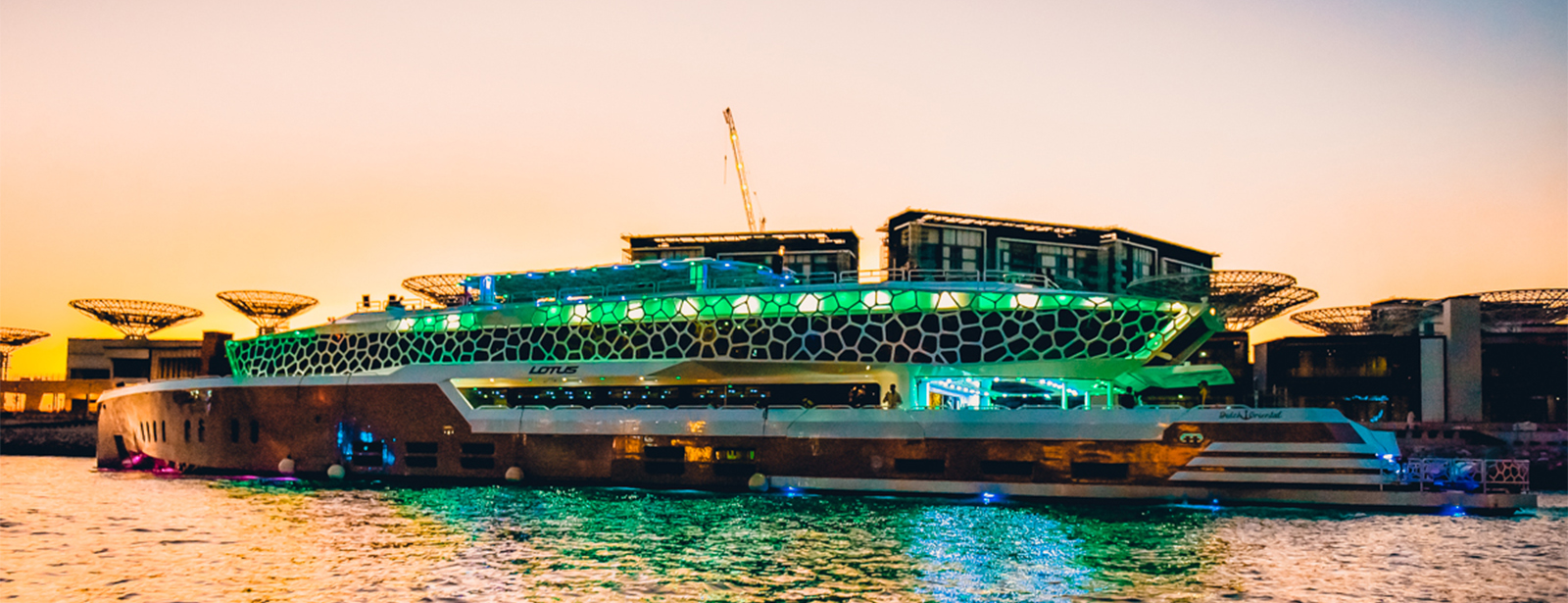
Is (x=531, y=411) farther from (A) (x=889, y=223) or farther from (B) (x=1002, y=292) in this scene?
(A) (x=889, y=223)

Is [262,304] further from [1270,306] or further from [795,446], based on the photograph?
[1270,306]

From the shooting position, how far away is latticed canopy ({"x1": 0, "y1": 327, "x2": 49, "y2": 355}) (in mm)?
103375

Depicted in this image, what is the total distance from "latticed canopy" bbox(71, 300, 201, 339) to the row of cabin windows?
5716 centimetres

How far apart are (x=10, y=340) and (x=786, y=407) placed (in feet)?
334

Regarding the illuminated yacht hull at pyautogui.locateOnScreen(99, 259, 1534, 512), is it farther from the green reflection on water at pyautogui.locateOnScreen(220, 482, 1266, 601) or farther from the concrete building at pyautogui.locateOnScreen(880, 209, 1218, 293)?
the concrete building at pyautogui.locateOnScreen(880, 209, 1218, 293)

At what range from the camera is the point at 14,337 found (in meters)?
104

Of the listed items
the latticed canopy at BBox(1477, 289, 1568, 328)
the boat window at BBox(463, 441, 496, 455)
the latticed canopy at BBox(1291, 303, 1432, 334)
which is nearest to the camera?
the boat window at BBox(463, 441, 496, 455)

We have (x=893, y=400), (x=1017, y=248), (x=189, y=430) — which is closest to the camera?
(x=893, y=400)

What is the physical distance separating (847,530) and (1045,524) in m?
5.04

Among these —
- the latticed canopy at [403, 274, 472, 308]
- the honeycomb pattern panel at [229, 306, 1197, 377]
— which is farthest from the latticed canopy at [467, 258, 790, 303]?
the latticed canopy at [403, 274, 472, 308]

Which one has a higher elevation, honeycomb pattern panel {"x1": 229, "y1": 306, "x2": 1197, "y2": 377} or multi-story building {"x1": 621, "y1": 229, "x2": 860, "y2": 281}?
multi-story building {"x1": 621, "y1": 229, "x2": 860, "y2": 281}

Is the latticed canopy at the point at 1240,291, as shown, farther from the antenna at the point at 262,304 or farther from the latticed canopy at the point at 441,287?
the antenna at the point at 262,304

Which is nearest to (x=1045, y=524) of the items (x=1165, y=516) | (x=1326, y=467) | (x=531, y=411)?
(x=1165, y=516)

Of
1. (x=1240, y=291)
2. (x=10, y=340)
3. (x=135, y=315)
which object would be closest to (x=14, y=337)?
(x=10, y=340)
